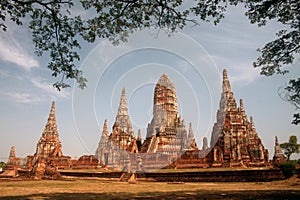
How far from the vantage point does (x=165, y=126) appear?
49719mm

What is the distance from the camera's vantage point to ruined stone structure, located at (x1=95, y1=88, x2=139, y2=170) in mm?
44250

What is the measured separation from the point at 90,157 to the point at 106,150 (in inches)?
192

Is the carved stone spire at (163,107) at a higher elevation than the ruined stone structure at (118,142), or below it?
higher

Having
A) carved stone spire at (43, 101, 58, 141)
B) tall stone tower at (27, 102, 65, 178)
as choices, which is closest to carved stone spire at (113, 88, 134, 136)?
tall stone tower at (27, 102, 65, 178)

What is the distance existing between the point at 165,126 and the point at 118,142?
10.5 m

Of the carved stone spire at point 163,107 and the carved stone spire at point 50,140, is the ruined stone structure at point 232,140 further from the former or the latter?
the carved stone spire at point 50,140

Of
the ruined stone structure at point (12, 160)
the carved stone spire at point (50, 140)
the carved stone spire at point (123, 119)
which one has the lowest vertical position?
the ruined stone structure at point (12, 160)

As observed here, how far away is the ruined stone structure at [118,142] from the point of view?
44250mm

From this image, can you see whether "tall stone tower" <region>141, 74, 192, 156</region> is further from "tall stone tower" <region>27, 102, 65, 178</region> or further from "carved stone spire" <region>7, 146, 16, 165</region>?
"carved stone spire" <region>7, 146, 16, 165</region>

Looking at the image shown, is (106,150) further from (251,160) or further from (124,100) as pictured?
(251,160)

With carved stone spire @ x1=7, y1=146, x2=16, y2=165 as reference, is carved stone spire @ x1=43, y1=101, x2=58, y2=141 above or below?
above

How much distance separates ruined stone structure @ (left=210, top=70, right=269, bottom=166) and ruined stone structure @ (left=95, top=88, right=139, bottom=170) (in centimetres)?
1590

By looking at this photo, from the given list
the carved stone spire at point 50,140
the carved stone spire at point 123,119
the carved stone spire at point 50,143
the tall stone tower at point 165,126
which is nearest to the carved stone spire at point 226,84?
the tall stone tower at point 165,126

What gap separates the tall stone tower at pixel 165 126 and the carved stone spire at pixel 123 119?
4800 mm
